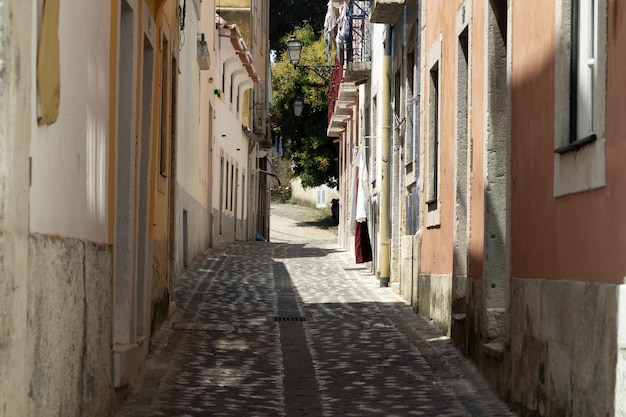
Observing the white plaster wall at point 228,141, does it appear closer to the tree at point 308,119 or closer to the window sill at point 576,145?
the tree at point 308,119

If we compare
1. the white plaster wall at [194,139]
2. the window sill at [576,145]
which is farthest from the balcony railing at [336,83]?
the window sill at [576,145]

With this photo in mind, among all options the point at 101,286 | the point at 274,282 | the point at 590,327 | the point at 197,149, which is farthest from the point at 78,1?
the point at 197,149

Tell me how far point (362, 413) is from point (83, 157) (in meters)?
2.88

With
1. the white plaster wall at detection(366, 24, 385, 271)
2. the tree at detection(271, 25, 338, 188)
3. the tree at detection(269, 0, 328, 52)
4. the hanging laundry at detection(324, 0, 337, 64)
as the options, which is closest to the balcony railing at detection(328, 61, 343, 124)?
the hanging laundry at detection(324, 0, 337, 64)

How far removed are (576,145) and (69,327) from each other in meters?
3.03

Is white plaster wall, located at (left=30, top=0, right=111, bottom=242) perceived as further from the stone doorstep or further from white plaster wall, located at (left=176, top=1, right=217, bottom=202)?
white plaster wall, located at (left=176, top=1, right=217, bottom=202)

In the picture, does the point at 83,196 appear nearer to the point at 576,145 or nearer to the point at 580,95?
the point at 576,145

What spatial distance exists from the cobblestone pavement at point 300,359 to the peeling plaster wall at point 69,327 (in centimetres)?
89

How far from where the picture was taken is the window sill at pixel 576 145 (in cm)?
678

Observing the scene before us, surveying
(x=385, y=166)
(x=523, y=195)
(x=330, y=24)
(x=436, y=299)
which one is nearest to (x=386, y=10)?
(x=385, y=166)

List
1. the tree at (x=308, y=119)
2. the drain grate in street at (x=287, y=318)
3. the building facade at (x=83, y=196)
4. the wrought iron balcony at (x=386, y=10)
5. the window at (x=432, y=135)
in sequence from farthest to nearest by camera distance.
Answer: the tree at (x=308, y=119), the wrought iron balcony at (x=386, y=10), the drain grate in street at (x=287, y=318), the window at (x=432, y=135), the building facade at (x=83, y=196)

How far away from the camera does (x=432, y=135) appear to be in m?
15.0

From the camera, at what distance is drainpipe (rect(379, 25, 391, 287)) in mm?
19906

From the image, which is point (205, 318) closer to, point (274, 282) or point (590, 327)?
point (274, 282)
